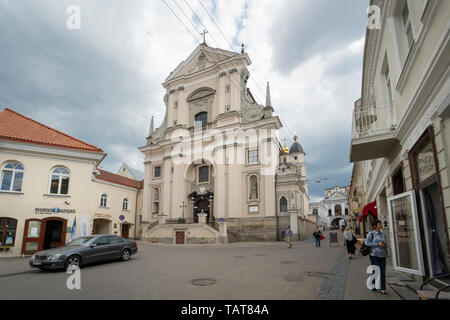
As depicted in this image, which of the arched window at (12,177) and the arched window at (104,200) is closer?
the arched window at (12,177)

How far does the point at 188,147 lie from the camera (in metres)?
34.4

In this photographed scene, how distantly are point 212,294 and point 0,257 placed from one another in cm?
1504

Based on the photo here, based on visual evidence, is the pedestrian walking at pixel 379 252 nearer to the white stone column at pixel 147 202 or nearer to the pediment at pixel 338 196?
the white stone column at pixel 147 202

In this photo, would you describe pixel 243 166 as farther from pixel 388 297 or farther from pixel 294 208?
pixel 388 297

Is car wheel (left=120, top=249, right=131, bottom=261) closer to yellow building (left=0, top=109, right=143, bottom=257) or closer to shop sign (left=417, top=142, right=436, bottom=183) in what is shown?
yellow building (left=0, top=109, right=143, bottom=257)

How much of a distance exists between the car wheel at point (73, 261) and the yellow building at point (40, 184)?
755 cm

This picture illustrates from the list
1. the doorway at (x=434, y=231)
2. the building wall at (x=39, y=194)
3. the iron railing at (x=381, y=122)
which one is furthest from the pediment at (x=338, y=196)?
the doorway at (x=434, y=231)

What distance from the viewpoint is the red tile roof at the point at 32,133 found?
57.7ft

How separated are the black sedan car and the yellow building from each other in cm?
599

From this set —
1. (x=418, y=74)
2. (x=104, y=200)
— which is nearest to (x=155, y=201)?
(x=104, y=200)

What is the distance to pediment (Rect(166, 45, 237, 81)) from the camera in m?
35.7

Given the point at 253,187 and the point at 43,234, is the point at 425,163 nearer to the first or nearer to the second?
the point at 43,234

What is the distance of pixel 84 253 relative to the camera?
11.5m

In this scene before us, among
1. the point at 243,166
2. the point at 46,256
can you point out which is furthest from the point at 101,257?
the point at 243,166
